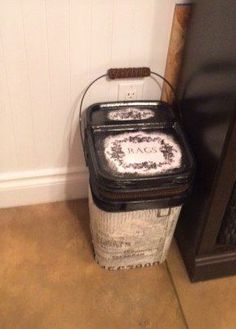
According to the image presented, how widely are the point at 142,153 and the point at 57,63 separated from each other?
0.40 metres

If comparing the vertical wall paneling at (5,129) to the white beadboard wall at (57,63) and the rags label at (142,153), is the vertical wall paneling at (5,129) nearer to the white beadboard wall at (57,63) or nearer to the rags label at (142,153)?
the white beadboard wall at (57,63)

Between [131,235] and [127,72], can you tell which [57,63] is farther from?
[131,235]

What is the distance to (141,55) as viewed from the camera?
4.15ft

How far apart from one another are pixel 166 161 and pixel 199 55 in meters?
0.33

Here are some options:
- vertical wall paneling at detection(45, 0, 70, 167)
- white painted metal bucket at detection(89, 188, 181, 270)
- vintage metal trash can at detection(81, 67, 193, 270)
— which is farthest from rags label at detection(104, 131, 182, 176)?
vertical wall paneling at detection(45, 0, 70, 167)

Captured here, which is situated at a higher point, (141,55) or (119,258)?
(141,55)

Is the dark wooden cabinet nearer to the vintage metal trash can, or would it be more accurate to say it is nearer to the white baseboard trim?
the vintage metal trash can

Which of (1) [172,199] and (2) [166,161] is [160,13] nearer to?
(2) [166,161]

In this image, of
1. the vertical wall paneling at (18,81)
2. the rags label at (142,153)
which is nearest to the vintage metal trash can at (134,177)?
the rags label at (142,153)

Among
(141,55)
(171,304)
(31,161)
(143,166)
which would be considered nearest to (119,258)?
(171,304)

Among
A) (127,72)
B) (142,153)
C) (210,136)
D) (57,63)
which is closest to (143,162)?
(142,153)

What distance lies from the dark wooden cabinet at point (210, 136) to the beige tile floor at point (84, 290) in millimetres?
90

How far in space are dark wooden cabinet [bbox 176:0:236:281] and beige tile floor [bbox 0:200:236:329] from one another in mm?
90

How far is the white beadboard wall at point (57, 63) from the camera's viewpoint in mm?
1134
